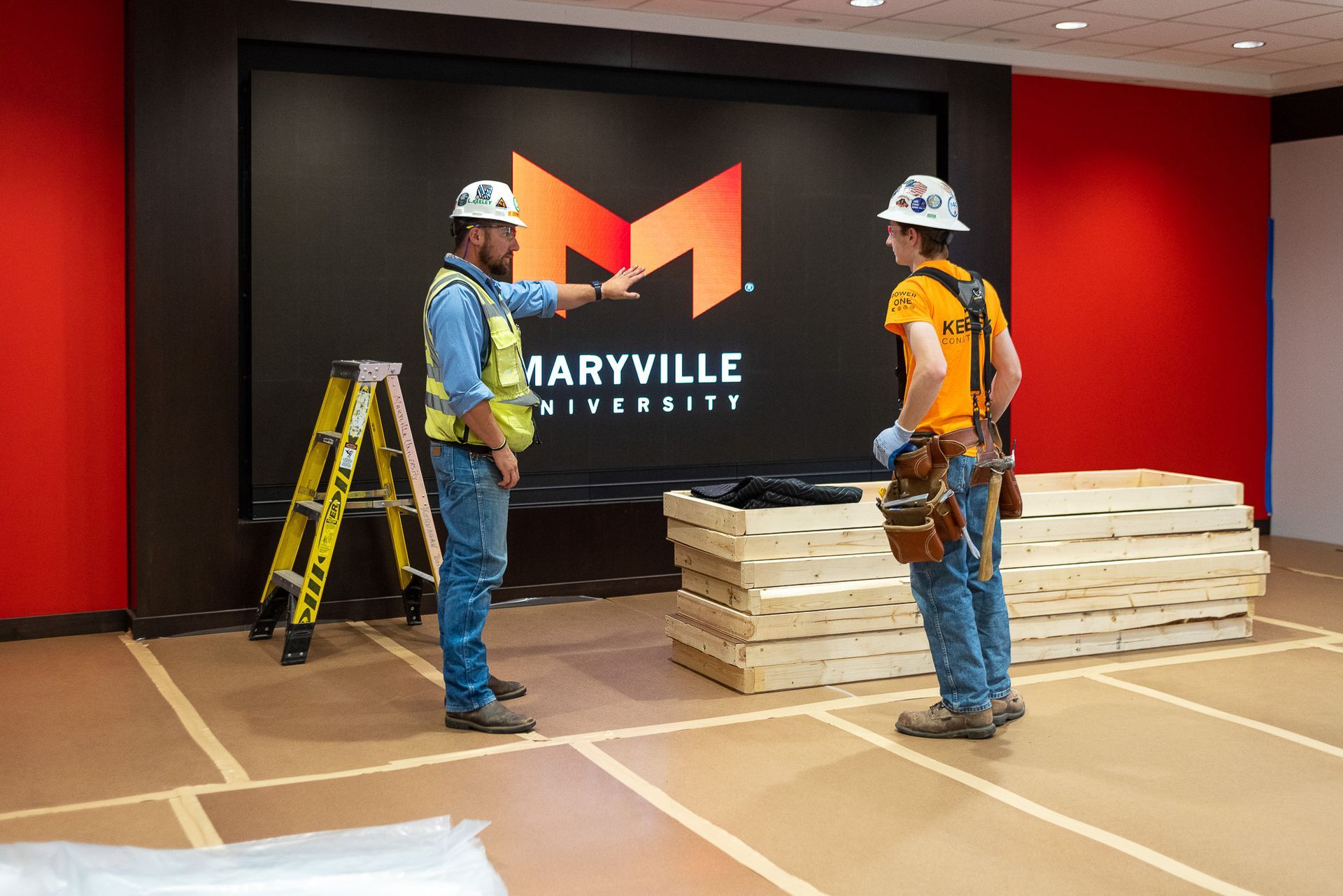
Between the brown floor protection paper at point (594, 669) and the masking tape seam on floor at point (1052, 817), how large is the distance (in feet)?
1.68

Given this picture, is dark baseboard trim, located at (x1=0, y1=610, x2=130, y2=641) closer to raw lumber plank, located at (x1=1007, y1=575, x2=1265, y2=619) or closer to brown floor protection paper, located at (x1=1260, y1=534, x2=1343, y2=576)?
raw lumber plank, located at (x1=1007, y1=575, x2=1265, y2=619)

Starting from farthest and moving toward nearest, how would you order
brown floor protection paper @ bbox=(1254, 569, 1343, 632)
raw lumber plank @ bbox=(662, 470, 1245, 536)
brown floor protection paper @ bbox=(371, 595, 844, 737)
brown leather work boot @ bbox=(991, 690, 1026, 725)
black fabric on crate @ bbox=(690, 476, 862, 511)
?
brown floor protection paper @ bbox=(1254, 569, 1343, 632) → black fabric on crate @ bbox=(690, 476, 862, 511) → raw lumber plank @ bbox=(662, 470, 1245, 536) → brown floor protection paper @ bbox=(371, 595, 844, 737) → brown leather work boot @ bbox=(991, 690, 1026, 725)

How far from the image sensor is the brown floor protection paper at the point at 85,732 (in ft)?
12.6

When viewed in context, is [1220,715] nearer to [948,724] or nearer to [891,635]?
[948,724]

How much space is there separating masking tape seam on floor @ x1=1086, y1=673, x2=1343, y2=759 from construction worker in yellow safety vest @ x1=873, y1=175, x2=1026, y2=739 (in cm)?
85

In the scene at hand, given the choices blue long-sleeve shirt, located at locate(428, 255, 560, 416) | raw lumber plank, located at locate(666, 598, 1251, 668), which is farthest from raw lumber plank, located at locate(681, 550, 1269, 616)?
blue long-sleeve shirt, located at locate(428, 255, 560, 416)

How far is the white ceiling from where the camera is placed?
21.4 feet

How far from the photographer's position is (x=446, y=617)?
4332 millimetres

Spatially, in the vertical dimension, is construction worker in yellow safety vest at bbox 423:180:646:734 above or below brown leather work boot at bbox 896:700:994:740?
above

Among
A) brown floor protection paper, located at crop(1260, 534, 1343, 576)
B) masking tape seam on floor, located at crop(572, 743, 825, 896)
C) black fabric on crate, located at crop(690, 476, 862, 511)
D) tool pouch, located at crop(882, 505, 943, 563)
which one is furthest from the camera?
brown floor protection paper, located at crop(1260, 534, 1343, 576)

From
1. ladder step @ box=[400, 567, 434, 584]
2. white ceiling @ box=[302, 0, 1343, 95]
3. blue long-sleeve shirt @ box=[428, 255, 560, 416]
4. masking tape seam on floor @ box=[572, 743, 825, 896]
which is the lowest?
masking tape seam on floor @ box=[572, 743, 825, 896]

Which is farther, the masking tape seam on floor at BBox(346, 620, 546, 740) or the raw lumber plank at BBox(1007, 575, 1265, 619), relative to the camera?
the raw lumber plank at BBox(1007, 575, 1265, 619)

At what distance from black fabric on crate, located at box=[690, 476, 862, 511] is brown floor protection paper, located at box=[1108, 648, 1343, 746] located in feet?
4.23

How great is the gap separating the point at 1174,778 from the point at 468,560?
7.44ft
